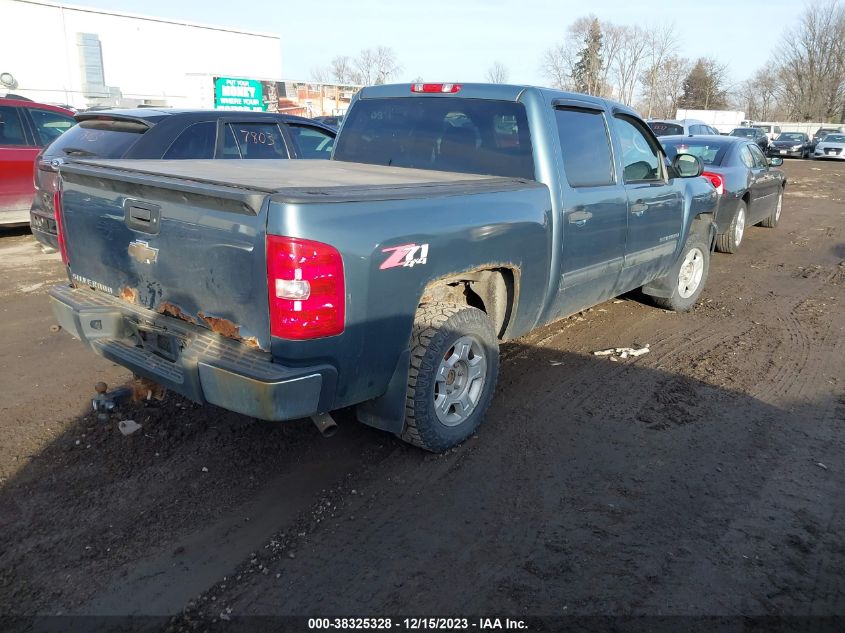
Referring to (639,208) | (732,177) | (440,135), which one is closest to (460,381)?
(440,135)

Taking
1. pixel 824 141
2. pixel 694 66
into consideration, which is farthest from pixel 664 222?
pixel 694 66

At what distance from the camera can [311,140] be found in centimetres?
799

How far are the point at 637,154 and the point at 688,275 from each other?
192 cm

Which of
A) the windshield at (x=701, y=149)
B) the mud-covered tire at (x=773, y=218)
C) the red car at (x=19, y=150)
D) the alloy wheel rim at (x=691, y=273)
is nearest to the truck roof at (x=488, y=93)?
the alloy wheel rim at (x=691, y=273)

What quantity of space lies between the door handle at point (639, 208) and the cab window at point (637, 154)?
7.2 inches

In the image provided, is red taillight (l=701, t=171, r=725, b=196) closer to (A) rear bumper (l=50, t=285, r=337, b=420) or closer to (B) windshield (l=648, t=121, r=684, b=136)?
(A) rear bumper (l=50, t=285, r=337, b=420)

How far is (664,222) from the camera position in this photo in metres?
5.68

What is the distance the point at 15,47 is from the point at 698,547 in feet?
129

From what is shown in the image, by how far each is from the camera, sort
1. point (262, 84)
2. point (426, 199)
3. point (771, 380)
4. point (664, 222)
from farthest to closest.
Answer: point (262, 84), point (664, 222), point (771, 380), point (426, 199)

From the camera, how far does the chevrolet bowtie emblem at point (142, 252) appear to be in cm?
326

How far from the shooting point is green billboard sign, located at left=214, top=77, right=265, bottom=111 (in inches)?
1254

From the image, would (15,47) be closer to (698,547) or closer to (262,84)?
(262,84)

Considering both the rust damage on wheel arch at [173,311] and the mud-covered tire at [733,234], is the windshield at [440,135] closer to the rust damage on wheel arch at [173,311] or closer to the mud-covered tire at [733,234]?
the rust damage on wheel arch at [173,311]

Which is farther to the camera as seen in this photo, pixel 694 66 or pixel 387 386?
pixel 694 66
